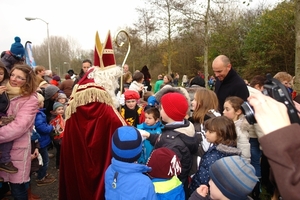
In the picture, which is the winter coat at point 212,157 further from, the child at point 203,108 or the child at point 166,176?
the child at point 203,108

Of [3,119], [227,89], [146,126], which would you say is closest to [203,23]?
[227,89]

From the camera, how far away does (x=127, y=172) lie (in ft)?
6.79

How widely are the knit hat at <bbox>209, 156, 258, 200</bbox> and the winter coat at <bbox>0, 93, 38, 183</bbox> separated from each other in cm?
236

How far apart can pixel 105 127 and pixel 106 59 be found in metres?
0.87

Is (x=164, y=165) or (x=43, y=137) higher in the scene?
(x=164, y=165)

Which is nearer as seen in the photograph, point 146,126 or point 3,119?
point 3,119

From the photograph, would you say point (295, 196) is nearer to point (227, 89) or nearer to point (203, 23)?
point (227, 89)

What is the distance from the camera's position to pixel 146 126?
3561 millimetres

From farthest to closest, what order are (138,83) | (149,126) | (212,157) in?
1. (138,83)
2. (149,126)
3. (212,157)

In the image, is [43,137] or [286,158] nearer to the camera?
[286,158]

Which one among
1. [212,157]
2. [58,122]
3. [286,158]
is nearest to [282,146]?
[286,158]

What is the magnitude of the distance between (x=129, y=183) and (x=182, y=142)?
740 mm

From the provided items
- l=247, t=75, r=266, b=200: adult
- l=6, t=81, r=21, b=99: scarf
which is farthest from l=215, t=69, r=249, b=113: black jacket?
l=6, t=81, r=21, b=99: scarf

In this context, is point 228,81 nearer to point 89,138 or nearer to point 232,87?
point 232,87
